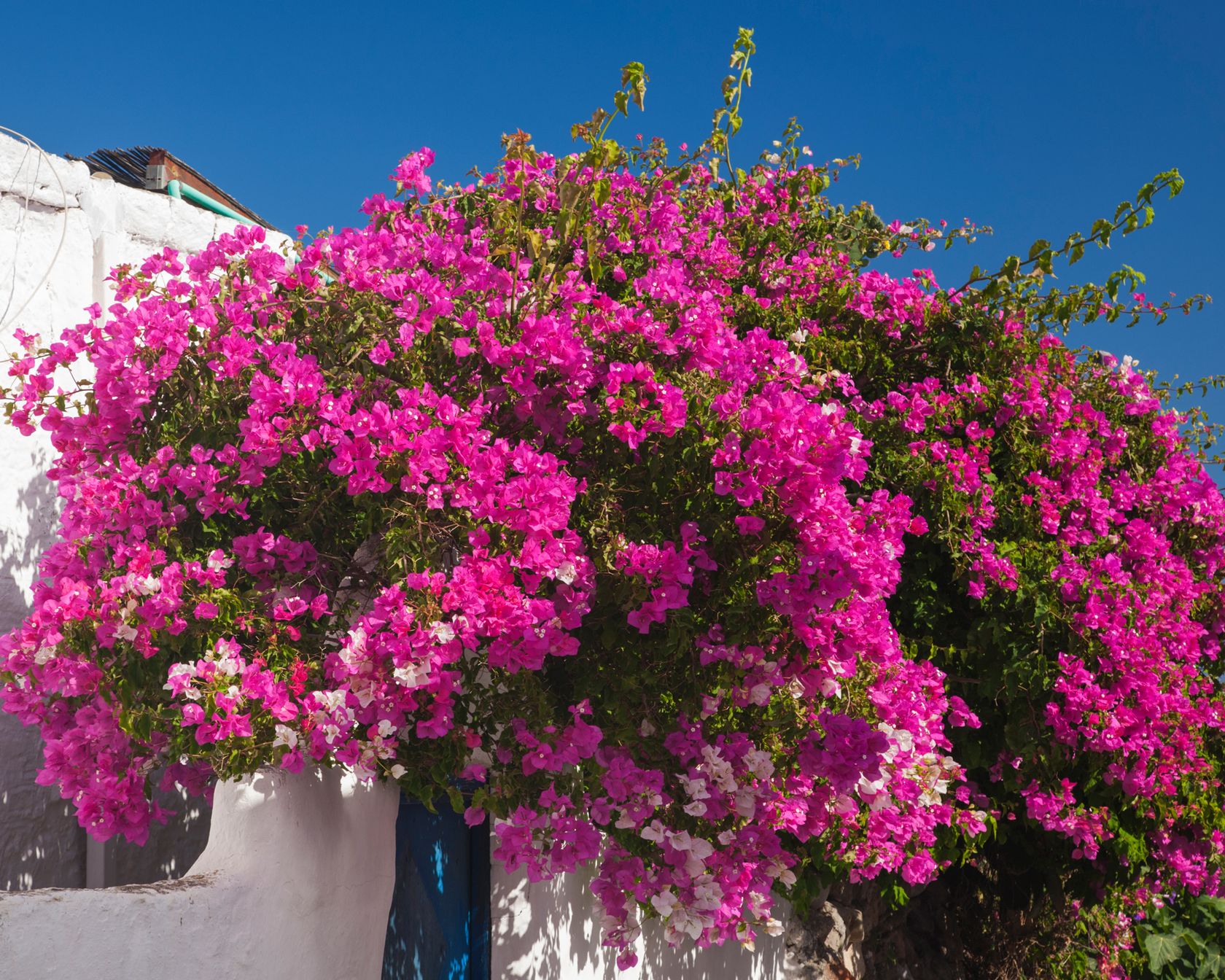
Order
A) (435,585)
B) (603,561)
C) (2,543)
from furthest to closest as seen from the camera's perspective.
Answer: (2,543) < (603,561) < (435,585)

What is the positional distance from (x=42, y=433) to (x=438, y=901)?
299 centimetres

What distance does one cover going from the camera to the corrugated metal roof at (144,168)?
7.60m

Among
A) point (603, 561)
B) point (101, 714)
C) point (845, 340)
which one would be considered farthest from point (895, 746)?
point (101, 714)

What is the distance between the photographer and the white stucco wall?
540 centimetres

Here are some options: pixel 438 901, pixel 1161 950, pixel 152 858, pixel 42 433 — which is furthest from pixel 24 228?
pixel 1161 950

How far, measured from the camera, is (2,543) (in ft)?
17.8

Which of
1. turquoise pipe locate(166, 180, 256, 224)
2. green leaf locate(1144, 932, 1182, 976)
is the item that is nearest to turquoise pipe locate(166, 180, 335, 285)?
turquoise pipe locate(166, 180, 256, 224)

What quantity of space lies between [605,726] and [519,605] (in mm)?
888

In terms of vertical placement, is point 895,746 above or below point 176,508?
below

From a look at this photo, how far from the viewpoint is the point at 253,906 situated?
4.27 metres

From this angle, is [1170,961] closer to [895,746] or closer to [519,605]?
[895,746]

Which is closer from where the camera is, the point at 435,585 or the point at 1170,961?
the point at 435,585

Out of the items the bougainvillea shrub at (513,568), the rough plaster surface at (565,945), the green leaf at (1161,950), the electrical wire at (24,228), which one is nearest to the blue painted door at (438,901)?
the rough plaster surface at (565,945)

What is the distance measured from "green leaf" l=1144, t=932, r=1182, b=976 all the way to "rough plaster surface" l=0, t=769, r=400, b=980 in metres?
5.52
